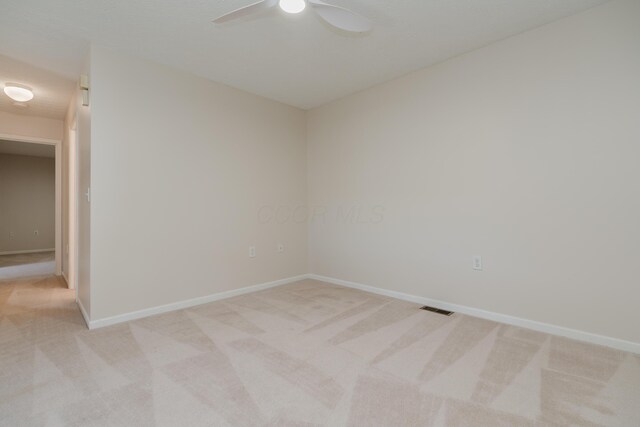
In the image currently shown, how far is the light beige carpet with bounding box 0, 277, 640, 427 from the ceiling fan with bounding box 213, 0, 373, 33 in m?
2.16

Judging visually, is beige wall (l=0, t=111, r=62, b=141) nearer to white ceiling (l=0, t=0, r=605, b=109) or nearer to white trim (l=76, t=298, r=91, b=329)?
white ceiling (l=0, t=0, r=605, b=109)

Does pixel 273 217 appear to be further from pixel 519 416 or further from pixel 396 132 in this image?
pixel 519 416

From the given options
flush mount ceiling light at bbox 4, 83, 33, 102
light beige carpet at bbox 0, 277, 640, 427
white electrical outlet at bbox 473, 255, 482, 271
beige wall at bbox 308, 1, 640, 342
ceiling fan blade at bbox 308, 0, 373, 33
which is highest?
flush mount ceiling light at bbox 4, 83, 33, 102

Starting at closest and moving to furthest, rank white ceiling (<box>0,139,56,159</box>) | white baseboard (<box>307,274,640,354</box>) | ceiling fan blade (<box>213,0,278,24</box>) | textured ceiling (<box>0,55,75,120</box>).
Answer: ceiling fan blade (<box>213,0,278,24</box>) < white baseboard (<box>307,274,640,354</box>) < textured ceiling (<box>0,55,75,120</box>) < white ceiling (<box>0,139,56,159</box>)

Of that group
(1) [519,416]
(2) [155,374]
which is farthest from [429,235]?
(2) [155,374]

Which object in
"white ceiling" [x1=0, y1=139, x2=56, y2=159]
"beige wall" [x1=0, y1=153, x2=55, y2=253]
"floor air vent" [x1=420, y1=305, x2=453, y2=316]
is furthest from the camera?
"beige wall" [x1=0, y1=153, x2=55, y2=253]

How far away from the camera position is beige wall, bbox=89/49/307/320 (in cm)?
266

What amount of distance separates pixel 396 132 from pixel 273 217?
6.00 feet

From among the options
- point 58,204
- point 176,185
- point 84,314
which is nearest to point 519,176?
point 176,185

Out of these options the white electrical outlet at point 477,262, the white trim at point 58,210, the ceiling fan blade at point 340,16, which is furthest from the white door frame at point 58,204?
the white electrical outlet at point 477,262

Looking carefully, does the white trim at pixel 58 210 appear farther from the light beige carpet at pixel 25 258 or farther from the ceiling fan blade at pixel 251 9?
the ceiling fan blade at pixel 251 9

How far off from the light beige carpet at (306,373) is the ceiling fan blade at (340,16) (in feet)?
7.15

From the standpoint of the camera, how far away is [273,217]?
3.99 meters

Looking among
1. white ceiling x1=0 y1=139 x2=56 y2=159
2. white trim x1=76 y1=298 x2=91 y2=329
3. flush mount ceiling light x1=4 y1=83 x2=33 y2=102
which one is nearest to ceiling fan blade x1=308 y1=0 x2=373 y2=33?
white trim x1=76 y1=298 x2=91 y2=329
